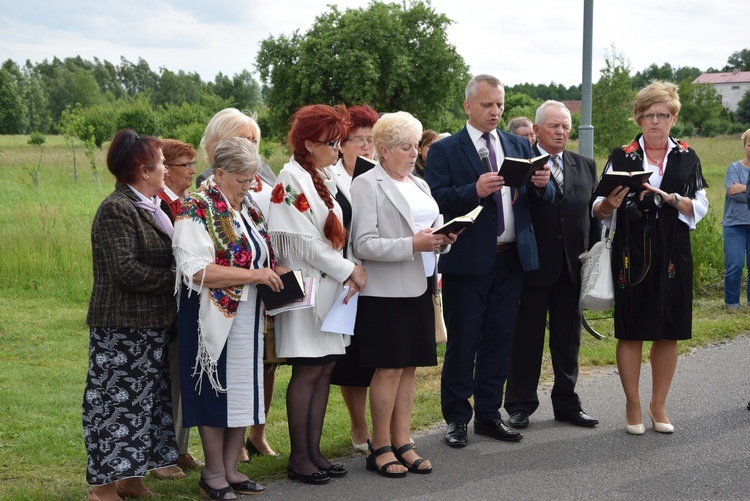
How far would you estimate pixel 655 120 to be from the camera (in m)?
5.83

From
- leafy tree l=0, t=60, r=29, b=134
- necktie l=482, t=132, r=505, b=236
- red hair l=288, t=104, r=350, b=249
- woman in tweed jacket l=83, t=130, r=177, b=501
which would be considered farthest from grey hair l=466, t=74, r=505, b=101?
leafy tree l=0, t=60, r=29, b=134

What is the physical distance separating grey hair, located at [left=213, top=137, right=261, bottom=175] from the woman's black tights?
1186 millimetres

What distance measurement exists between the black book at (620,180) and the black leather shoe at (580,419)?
63.6 inches

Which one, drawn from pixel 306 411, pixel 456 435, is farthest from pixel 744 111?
→ pixel 306 411

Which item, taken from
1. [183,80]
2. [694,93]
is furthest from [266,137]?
[183,80]

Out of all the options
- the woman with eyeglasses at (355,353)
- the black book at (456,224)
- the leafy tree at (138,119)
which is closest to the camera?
the black book at (456,224)

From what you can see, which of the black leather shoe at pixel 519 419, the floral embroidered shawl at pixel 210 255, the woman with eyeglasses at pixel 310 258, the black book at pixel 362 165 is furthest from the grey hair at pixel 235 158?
the black leather shoe at pixel 519 419

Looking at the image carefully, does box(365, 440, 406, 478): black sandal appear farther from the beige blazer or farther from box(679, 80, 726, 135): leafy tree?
box(679, 80, 726, 135): leafy tree

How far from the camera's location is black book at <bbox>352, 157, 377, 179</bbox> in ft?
17.3

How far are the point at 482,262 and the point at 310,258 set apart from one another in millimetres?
1310

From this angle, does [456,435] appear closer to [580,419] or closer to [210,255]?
[580,419]

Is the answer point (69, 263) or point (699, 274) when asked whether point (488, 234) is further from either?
point (69, 263)

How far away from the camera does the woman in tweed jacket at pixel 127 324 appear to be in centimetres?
448

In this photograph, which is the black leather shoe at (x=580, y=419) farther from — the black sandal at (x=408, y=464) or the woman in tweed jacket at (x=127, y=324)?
the woman in tweed jacket at (x=127, y=324)
